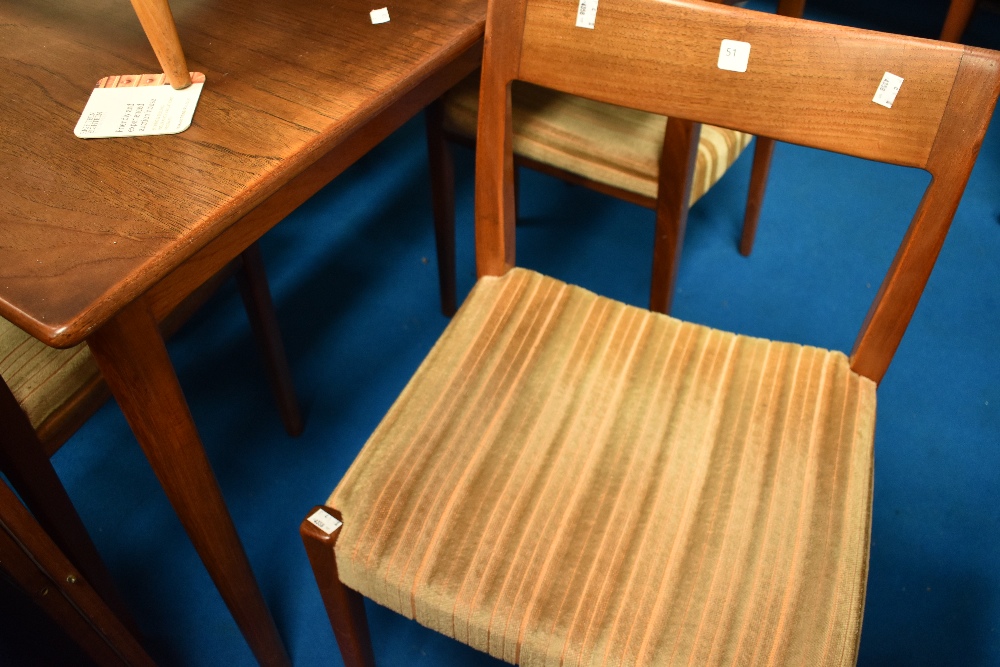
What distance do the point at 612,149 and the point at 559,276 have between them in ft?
1.73

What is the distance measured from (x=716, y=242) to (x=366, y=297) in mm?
780

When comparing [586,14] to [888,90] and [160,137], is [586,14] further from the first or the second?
[160,137]

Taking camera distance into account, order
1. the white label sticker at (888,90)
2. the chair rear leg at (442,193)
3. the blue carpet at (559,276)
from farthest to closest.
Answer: the chair rear leg at (442,193), the blue carpet at (559,276), the white label sticker at (888,90)

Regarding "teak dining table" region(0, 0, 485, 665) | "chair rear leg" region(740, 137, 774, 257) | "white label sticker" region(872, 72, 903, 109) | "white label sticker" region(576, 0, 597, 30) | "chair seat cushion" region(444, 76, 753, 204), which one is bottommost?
"chair rear leg" region(740, 137, 774, 257)

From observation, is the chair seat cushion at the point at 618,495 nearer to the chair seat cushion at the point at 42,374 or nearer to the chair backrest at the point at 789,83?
the chair backrest at the point at 789,83

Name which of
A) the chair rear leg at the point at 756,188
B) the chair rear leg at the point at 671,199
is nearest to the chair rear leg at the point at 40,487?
the chair rear leg at the point at 671,199

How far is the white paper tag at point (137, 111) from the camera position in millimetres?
735

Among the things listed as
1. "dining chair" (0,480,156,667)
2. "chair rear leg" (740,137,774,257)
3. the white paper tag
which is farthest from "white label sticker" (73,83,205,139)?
"chair rear leg" (740,137,774,257)

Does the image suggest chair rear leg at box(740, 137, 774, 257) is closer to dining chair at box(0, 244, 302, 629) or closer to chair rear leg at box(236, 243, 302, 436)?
chair rear leg at box(236, 243, 302, 436)

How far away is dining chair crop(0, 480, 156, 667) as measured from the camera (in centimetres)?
63

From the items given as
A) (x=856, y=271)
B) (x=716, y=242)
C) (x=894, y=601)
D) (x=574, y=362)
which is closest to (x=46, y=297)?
(x=574, y=362)

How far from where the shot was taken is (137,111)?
76 cm

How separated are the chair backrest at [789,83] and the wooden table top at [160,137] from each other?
4.3 inches

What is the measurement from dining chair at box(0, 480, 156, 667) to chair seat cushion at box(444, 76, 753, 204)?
83 cm
